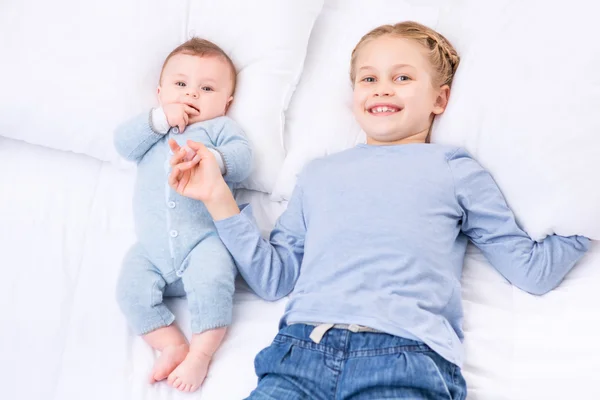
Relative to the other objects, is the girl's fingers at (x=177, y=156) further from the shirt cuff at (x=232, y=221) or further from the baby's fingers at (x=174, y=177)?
the shirt cuff at (x=232, y=221)

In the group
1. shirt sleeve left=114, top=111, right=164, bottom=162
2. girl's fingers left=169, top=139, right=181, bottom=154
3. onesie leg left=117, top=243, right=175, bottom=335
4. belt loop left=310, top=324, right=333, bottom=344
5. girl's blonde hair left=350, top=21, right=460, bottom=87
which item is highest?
girl's blonde hair left=350, top=21, right=460, bottom=87

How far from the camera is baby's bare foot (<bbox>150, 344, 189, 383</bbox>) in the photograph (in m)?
1.18

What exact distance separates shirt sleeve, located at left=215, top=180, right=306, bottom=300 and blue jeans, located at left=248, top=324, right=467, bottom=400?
0.17 meters

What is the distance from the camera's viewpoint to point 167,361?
1191 millimetres

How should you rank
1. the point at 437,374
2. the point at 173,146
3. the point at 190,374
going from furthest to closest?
the point at 173,146 < the point at 190,374 < the point at 437,374

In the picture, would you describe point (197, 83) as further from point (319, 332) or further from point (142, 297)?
point (319, 332)

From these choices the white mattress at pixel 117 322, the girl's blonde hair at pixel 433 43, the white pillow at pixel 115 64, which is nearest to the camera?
the white mattress at pixel 117 322

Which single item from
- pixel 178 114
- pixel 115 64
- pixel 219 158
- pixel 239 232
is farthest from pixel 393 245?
pixel 115 64

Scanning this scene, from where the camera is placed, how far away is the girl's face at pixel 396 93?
4.38 feet

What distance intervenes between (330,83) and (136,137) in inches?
18.3

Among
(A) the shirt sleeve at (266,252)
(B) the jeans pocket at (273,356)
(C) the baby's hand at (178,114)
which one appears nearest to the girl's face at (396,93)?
(A) the shirt sleeve at (266,252)

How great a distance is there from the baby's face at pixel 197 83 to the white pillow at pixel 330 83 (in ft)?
0.63

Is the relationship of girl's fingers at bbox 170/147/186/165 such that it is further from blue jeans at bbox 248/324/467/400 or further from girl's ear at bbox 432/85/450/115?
girl's ear at bbox 432/85/450/115

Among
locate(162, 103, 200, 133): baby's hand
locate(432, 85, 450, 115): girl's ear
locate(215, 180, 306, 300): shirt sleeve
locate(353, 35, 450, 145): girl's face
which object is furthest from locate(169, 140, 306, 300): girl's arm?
locate(432, 85, 450, 115): girl's ear
